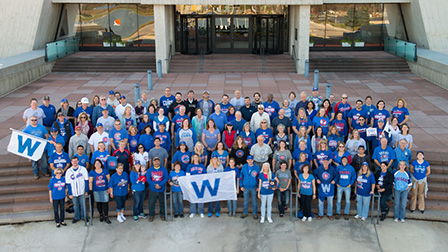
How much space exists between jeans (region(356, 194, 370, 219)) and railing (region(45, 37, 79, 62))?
19.1 metres

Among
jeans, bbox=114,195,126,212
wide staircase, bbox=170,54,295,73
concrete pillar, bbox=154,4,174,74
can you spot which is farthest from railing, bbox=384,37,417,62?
jeans, bbox=114,195,126,212

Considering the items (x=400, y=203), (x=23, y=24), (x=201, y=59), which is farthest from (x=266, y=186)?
(x=23, y=24)

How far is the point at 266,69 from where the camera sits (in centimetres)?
2566

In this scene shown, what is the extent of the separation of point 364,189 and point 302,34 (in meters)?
15.1

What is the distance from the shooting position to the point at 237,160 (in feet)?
38.0

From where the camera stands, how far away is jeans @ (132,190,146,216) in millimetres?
11281

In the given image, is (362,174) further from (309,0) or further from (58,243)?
(309,0)

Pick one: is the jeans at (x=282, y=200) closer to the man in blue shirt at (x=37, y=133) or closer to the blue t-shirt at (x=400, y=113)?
the blue t-shirt at (x=400, y=113)

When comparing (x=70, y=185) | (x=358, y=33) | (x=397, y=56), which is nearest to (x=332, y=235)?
(x=70, y=185)

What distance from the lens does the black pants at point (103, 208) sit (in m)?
11.3

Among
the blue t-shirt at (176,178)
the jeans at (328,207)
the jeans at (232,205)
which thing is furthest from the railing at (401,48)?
the blue t-shirt at (176,178)

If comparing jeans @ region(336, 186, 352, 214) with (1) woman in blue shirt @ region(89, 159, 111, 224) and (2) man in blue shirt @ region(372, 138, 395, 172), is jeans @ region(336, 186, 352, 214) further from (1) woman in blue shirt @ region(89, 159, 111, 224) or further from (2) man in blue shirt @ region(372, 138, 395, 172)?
(1) woman in blue shirt @ region(89, 159, 111, 224)

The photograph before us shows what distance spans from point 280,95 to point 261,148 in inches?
348

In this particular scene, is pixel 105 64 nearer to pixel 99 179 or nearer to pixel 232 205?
pixel 99 179
